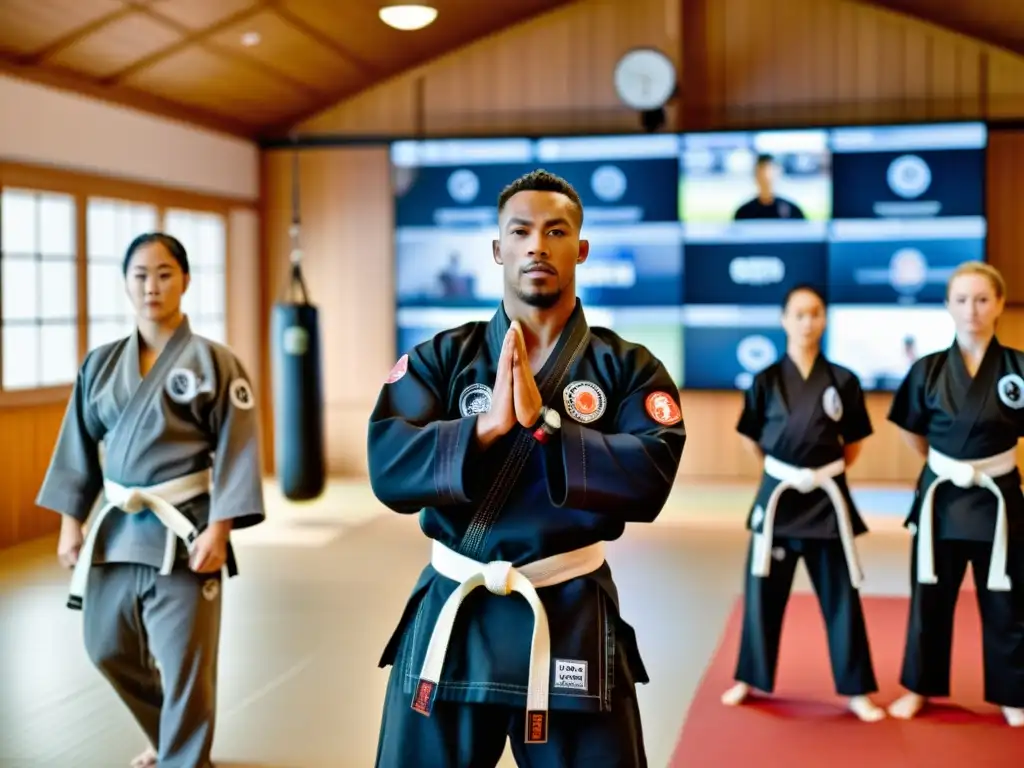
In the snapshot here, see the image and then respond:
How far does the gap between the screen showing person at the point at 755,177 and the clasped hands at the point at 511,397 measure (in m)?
5.77

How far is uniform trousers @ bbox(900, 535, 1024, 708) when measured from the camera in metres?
3.29

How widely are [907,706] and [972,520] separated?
526 mm

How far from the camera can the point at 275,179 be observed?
805cm

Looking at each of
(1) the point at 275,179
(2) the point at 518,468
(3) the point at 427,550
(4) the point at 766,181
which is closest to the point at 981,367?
(2) the point at 518,468

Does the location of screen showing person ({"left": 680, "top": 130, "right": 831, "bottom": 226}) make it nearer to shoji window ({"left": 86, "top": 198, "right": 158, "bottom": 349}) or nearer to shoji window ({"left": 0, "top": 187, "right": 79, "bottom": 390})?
shoji window ({"left": 86, "top": 198, "right": 158, "bottom": 349})

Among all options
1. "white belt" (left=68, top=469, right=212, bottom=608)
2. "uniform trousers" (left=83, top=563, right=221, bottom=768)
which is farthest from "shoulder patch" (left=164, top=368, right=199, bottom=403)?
"uniform trousers" (left=83, top=563, right=221, bottom=768)

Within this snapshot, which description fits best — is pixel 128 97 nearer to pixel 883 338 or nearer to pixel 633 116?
pixel 633 116

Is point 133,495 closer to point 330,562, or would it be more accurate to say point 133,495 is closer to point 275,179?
point 330,562

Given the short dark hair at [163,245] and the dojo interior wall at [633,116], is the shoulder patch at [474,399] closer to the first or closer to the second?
the short dark hair at [163,245]

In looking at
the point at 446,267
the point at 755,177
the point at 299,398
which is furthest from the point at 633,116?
the point at 299,398

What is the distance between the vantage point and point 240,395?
282 cm

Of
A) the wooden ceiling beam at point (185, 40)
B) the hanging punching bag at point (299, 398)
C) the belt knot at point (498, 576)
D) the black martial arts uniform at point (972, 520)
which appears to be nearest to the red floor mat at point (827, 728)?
the black martial arts uniform at point (972, 520)

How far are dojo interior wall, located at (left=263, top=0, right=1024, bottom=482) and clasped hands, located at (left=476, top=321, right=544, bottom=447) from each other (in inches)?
234

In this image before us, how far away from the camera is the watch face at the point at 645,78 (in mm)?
7133
